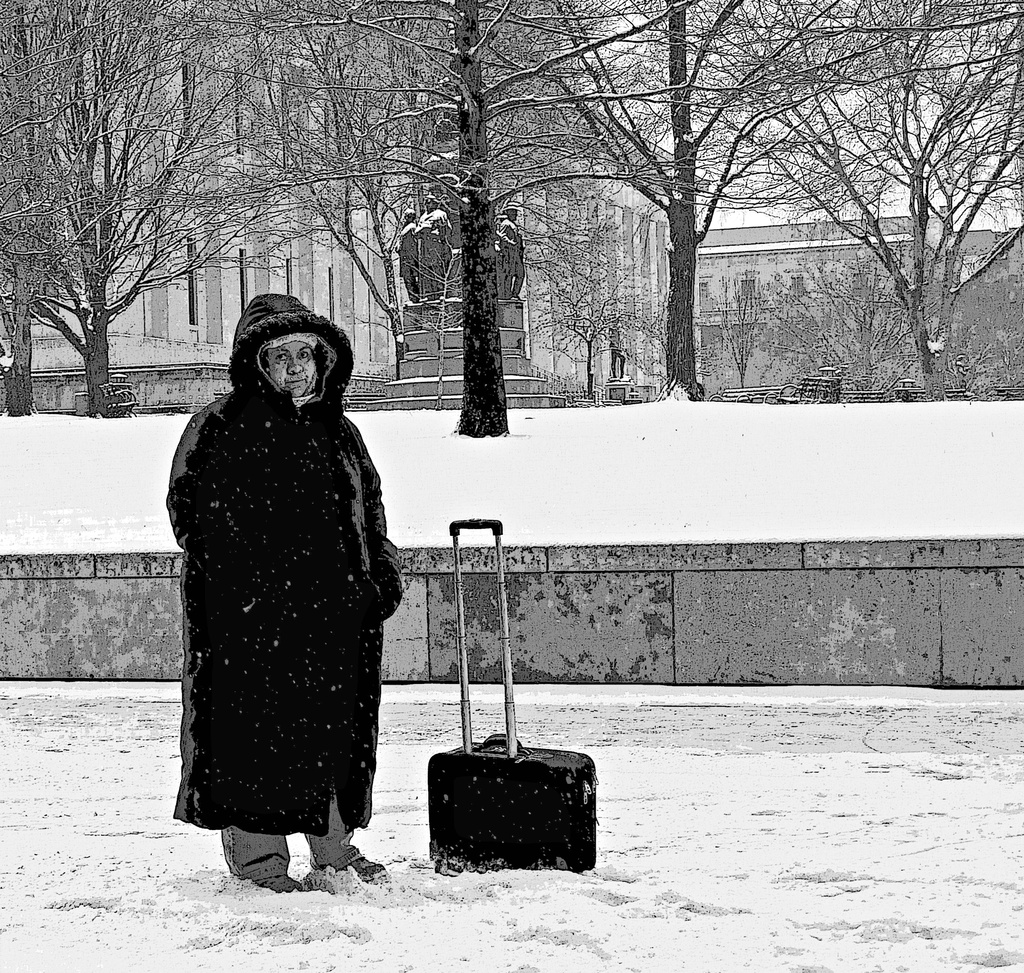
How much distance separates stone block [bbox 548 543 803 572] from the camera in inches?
326

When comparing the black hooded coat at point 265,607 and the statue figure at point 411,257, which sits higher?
the statue figure at point 411,257

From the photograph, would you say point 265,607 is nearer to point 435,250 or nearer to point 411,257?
point 411,257

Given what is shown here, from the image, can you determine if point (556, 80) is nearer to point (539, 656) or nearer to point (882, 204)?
point (539, 656)

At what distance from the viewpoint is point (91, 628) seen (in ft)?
29.2

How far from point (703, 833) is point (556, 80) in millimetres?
11023

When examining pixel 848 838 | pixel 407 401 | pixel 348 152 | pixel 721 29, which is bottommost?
pixel 848 838

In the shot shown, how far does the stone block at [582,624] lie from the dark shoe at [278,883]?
392cm

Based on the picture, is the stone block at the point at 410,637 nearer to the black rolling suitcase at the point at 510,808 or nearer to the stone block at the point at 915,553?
the stone block at the point at 915,553

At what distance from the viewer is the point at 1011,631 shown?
319 inches

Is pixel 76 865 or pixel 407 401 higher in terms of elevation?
pixel 407 401

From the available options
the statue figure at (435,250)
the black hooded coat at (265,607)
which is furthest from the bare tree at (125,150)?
the black hooded coat at (265,607)

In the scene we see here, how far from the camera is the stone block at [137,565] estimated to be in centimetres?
879

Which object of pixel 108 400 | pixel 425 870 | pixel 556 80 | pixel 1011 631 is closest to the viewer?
pixel 425 870

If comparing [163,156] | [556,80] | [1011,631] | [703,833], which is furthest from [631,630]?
[163,156]
